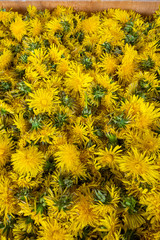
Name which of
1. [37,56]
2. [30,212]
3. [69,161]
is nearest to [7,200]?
[30,212]

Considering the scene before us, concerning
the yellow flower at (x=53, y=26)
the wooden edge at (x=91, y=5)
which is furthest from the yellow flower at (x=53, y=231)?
the wooden edge at (x=91, y=5)

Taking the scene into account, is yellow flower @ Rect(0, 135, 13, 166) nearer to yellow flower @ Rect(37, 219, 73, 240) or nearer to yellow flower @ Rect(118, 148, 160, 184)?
yellow flower @ Rect(37, 219, 73, 240)

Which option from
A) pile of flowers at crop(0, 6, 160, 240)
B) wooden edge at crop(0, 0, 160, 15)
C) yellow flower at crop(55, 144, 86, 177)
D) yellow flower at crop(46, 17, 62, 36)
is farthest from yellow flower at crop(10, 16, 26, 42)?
yellow flower at crop(55, 144, 86, 177)

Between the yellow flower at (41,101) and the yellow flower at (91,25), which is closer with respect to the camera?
the yellow flower at (41,101)

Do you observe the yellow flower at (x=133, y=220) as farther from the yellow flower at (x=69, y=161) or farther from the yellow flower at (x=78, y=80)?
the yellow flower at (x=78, y=80)

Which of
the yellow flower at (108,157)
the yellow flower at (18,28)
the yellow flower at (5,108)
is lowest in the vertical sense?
the yellow flower at (108,157)
